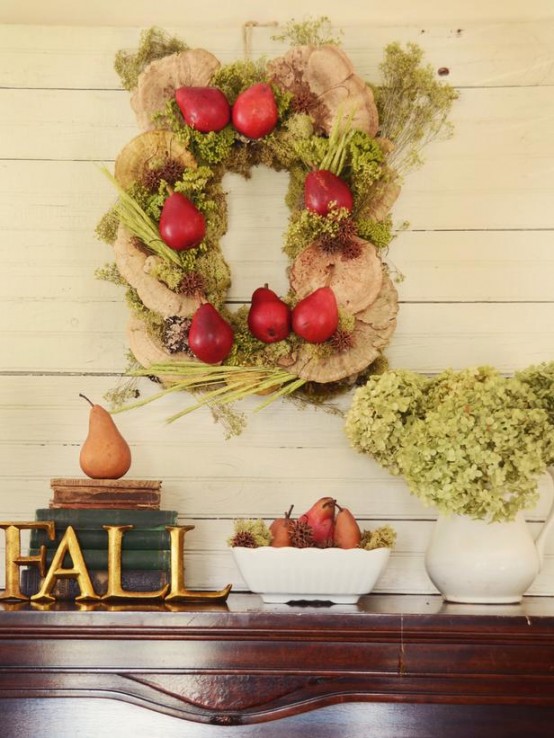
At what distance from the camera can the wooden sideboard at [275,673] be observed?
1.28 metres

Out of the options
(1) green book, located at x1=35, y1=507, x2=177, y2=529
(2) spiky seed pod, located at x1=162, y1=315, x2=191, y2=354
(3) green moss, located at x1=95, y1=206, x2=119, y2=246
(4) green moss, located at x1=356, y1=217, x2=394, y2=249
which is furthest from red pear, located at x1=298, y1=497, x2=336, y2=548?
(3) green moss, located at x1=95, y1=206, x2=119, y2=246

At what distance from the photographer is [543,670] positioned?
4.19ft

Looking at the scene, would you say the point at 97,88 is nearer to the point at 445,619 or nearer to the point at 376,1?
the point at 376,1

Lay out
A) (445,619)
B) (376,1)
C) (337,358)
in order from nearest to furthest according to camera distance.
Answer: (445,619) → (337,358) → (376,1)

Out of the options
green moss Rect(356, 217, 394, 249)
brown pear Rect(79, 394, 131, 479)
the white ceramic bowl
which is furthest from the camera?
green moss Rect(356, 217, 394, 249)

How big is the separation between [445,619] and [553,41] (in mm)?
1037

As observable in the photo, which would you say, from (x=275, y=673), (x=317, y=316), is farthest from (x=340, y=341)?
(x=275, y=673)

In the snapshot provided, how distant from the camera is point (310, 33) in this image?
1.66m

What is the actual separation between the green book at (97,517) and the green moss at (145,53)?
741mm

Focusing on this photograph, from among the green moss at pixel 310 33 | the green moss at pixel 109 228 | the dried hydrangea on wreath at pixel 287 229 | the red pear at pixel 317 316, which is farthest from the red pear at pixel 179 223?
the green moss at pixel 310 33

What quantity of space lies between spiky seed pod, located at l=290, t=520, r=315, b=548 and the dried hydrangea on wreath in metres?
0.24

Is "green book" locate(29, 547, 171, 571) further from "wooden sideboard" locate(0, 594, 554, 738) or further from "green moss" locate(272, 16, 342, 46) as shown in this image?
"green moss" locate(272, 16, 342, 46)

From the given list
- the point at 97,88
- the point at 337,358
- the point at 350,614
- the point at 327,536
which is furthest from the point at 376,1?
the point at 350,614

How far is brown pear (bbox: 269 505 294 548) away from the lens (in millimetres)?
1441
